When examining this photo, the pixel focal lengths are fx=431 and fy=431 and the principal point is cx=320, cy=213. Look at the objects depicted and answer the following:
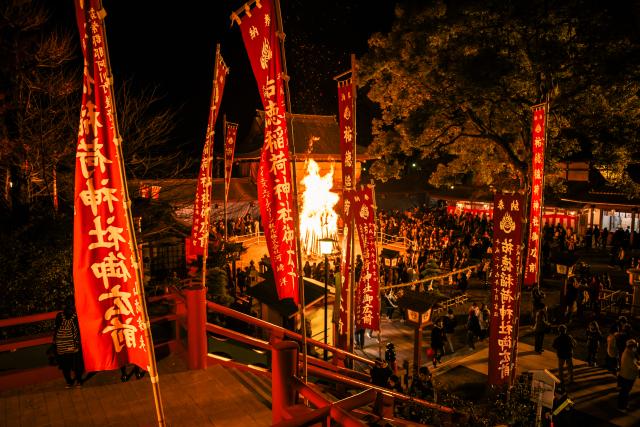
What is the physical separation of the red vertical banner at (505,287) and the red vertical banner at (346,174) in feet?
11.1

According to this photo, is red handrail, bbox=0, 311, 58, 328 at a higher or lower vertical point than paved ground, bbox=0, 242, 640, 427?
higher

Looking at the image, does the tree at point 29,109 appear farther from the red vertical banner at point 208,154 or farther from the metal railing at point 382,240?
the metal railing at point 382,240

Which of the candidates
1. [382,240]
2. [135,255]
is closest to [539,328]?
[135,255]

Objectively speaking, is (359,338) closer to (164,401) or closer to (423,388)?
(423,388)

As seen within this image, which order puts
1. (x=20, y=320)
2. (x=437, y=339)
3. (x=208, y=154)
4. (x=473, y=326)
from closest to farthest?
1. (x=20, y=320)
2. (x=208, y=154)
3. (x=437, y=339)
4. (x=473, y=326)

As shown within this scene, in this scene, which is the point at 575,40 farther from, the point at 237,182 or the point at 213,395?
the point at 237,182

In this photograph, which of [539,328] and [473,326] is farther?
[473,326]

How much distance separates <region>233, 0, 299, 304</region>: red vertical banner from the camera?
5.40 meters

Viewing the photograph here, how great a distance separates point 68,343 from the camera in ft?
21.1

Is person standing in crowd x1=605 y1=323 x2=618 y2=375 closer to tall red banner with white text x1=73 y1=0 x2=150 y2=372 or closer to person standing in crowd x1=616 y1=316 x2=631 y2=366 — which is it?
person standing in crowd x1=616 y1=316 x2=631 y2=366

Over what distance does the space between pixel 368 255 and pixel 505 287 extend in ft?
10.5

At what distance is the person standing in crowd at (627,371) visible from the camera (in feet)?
31.7

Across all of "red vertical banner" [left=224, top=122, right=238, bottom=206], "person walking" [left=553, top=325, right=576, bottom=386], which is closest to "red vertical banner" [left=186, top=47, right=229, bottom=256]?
"red vertical banner" [left=224, top=122, right=238, bottom=206]

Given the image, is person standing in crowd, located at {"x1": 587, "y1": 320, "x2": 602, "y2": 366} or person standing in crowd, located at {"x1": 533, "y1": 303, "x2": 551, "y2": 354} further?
person standing in crowd, located at {"x1": 533, "y1": 303, "x2": 551, "y2": 354}
